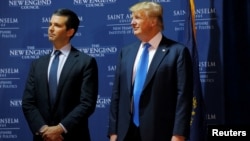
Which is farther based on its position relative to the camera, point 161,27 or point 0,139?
point 0,139

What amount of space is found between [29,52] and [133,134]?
79.4 inches

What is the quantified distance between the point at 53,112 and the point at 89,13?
145 cm

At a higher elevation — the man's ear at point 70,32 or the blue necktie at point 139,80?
the man's ear at point 70,32

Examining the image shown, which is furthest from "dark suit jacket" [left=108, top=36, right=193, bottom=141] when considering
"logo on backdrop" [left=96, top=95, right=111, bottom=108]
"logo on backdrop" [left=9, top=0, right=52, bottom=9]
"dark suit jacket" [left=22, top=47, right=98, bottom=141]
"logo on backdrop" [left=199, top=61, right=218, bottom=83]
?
"logo on backdrop" [left=9, top=0, right=52, bottom=9]

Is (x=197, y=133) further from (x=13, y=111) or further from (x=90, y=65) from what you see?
(x=13, y=111)

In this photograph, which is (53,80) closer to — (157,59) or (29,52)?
(157,59)

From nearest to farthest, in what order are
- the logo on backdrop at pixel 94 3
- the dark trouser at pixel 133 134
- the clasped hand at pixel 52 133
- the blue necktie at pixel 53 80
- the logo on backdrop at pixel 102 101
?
the dark trouser at pixel 133 134, the clasped hand at pixel 52 133, the blue necktie at pixel 53 80, the logo on backdrop at pixel 102 101, the logo on backdrop at pixel 94 3

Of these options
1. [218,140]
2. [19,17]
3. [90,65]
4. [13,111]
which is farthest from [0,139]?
[218,140]

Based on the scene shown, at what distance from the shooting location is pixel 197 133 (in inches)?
182

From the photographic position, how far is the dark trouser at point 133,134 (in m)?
3.90

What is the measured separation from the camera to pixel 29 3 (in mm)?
5551

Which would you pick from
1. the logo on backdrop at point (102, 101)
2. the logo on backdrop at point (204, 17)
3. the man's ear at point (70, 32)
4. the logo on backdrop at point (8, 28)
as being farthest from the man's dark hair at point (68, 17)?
the logo on backdrop at point (204, 17)

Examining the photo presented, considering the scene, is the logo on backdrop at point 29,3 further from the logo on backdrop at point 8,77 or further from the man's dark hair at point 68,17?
the man's dark hair at point 68,17

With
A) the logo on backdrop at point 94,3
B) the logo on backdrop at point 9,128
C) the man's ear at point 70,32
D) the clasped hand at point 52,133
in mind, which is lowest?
the logo on backdrop at point 9,128
